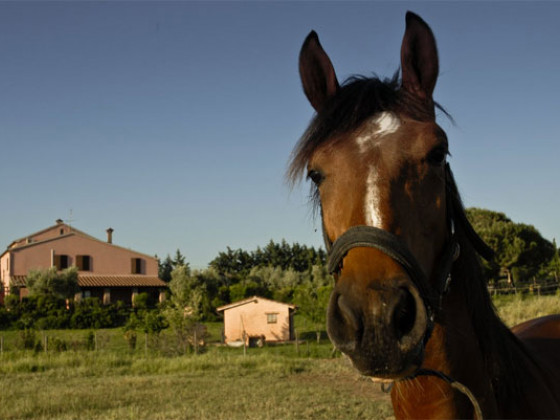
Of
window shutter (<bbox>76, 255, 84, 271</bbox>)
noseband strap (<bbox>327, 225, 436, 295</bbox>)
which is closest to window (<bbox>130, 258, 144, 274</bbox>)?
window shutter (<bbox>76, 255, 84, 271</bbox>)

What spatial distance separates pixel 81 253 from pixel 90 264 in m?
1.37

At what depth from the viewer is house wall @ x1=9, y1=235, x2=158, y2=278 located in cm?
4353

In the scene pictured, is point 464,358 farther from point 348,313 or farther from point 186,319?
point 186,319

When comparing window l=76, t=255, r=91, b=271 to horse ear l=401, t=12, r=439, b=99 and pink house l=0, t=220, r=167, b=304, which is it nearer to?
pink house l=0, t=220, r=167, b=304

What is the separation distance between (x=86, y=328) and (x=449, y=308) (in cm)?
3376

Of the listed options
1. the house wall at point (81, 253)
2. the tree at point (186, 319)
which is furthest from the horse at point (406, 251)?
the house wall at point (81, 253)

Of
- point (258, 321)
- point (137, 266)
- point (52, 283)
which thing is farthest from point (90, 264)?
point (258, 321)

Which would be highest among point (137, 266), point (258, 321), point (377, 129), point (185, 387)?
point (137, 266)

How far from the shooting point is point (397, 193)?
68.7 inches

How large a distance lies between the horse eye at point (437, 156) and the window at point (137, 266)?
161 feet

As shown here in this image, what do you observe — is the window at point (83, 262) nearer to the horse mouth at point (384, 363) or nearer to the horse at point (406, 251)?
the horse at point (406, 251)

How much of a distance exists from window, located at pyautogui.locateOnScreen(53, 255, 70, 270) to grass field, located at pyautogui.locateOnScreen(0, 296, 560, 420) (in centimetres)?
3077

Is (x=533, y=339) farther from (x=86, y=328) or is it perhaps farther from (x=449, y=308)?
(x=86, y=328)

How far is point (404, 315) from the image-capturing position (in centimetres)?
155
